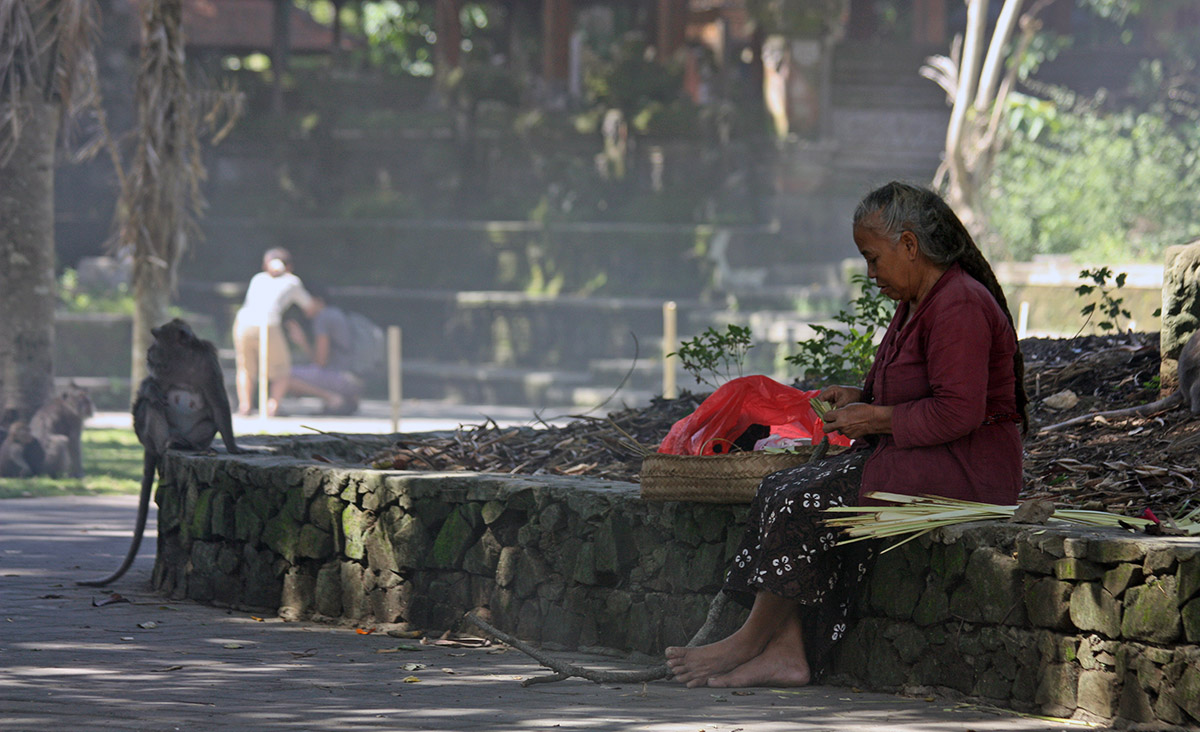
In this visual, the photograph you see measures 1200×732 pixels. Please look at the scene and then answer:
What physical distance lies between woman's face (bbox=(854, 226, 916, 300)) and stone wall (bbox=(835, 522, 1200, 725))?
29.2 inches

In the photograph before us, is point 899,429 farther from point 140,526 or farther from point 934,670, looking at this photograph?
point 140,526

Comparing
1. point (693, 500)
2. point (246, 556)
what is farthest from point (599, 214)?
point (693, 500)

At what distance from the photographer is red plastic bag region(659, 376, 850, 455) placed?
16.1ft

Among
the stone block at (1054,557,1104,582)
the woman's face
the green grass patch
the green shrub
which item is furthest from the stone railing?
the green shrub

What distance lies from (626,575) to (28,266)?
804cm

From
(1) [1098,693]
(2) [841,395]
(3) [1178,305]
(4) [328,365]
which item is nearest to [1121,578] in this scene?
(1) [1098,693]

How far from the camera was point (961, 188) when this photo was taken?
57.8 ft

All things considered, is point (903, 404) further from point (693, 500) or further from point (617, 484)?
point (617, 484)

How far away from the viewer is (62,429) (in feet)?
37.0

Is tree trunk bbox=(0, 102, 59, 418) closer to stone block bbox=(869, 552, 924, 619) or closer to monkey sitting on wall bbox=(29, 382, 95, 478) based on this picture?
monkey sitting on wall bbox=(29, 382, 95, 478)

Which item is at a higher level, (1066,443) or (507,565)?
(1066,443)

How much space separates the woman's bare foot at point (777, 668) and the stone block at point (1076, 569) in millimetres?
844

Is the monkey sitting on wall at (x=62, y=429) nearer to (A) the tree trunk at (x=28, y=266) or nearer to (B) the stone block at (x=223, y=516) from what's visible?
(A) the tree trunk at (x=28, y=266)

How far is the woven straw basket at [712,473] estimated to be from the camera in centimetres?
457
